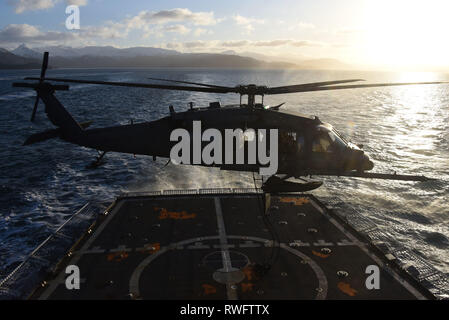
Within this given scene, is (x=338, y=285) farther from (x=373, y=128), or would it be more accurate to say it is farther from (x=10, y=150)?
(x=373, y=128)

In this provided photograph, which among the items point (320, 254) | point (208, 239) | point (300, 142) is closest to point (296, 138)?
point (300, 142)

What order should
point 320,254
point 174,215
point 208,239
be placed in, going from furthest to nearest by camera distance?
point 174,215 < point 208,239 < point 320,254

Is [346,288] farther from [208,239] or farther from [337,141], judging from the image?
[208,239]

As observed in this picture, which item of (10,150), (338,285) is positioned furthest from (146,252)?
(10,150)

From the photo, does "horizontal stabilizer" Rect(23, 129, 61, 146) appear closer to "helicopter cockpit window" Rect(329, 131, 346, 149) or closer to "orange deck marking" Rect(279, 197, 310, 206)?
"helicopter cockpit window" Rect(329, 131, 346, 149)

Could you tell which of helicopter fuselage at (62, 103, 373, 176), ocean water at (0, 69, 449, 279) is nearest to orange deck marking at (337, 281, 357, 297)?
helicopter fuselage at (62, 103, 373, 176)

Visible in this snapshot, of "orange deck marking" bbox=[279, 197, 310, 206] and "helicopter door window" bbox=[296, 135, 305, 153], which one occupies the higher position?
"helicopter door window" bbox=[296, 135, 305, 153]

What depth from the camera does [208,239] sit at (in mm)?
23656

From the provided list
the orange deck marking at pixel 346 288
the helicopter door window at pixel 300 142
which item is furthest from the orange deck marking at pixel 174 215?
the orange deck marking at pixel 346 288

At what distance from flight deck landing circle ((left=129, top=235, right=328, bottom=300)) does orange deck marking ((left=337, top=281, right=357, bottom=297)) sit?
818 mm

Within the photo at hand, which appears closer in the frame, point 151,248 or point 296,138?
point 296,138

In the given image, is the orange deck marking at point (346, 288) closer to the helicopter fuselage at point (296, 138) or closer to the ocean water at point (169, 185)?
the helicopter fuselage at point (296, 138)

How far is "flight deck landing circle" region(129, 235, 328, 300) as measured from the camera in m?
17.8

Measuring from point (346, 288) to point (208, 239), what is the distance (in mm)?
10027
